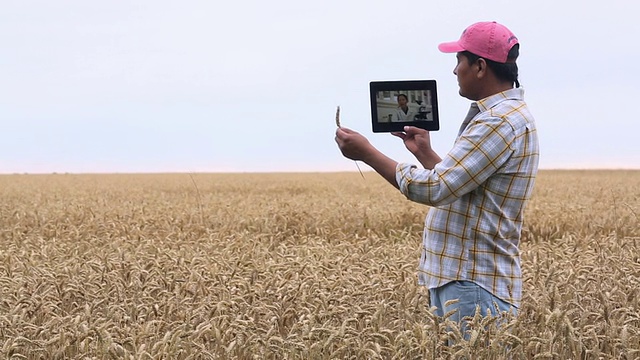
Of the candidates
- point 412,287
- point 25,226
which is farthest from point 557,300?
point 25,226

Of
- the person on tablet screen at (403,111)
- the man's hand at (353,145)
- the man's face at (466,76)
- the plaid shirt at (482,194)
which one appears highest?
the man's face at (466,76)

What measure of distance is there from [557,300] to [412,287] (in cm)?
101

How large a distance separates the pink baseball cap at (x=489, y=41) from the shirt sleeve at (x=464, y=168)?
0.32m

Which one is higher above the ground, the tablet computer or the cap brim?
the cap brim

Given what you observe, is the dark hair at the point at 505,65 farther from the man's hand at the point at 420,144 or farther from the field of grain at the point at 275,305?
the field of grain at the point at 275,305

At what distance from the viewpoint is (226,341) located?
3596 millimetres

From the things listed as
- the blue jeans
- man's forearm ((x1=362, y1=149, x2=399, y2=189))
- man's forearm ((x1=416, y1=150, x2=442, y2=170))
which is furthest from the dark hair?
the blue jeans

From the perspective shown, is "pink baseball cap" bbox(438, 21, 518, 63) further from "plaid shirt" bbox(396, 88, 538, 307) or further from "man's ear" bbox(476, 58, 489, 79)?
"plaid shirt" bbox(396, 88, 538, 307)

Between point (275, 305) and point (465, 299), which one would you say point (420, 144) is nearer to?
point (465, 299)

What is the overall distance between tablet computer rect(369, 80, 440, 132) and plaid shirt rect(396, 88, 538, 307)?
0.23 meters

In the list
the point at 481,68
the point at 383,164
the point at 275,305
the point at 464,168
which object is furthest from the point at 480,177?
the point at 275,305

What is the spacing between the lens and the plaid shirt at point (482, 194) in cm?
285

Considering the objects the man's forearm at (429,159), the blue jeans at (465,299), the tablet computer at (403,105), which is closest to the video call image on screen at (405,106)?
the tablet computer at (403,105)

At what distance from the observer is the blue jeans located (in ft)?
10.2
